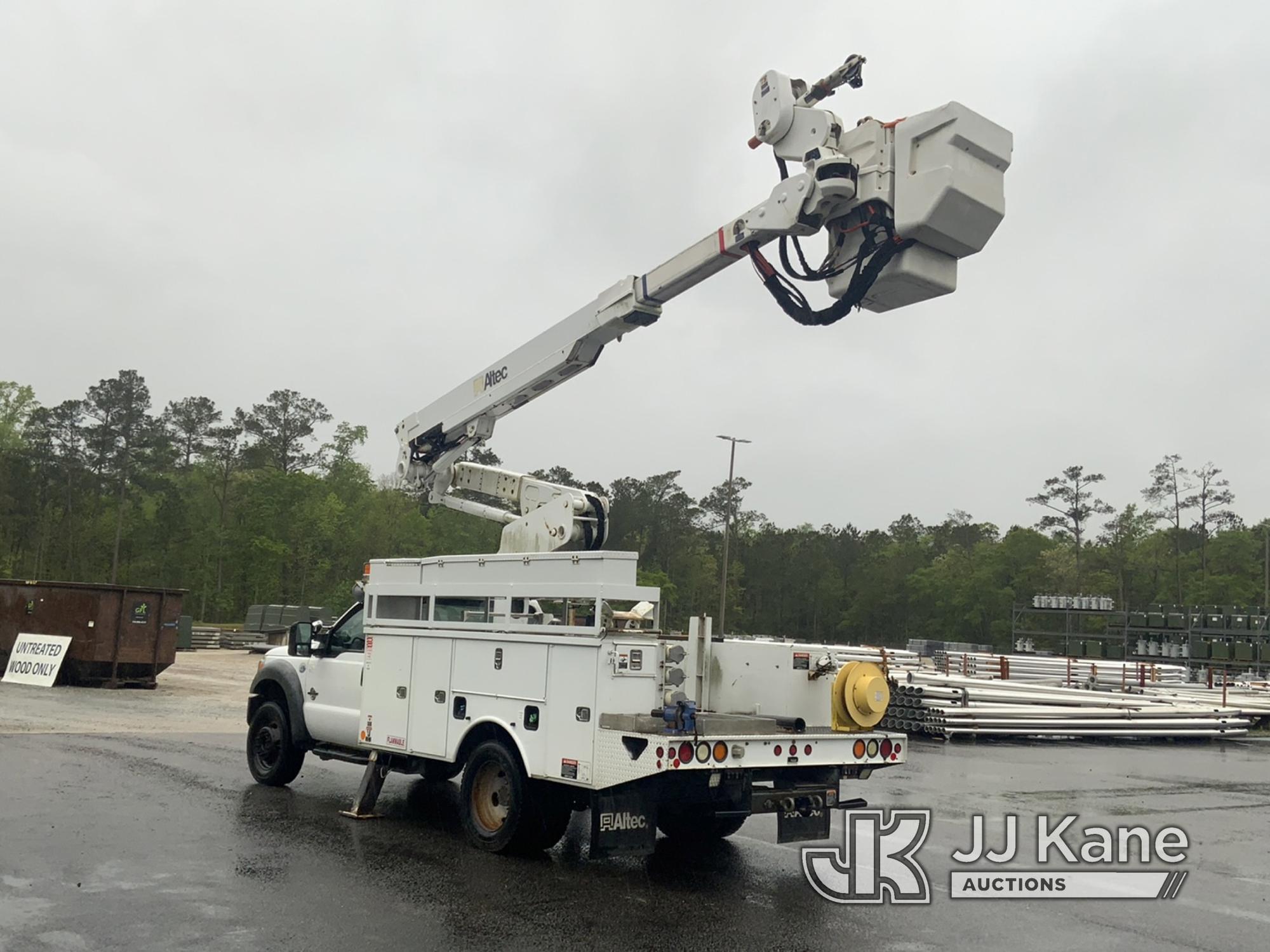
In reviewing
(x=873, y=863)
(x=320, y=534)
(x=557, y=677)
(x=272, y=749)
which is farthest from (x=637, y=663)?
(x=320, y=534)

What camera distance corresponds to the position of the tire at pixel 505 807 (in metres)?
7.56

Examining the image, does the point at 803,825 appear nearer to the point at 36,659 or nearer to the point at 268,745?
the point at 268,745

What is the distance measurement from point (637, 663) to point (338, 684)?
405cm

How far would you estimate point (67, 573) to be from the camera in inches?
2869

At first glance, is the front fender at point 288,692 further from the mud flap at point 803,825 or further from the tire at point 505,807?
the mud flap at point 803,825

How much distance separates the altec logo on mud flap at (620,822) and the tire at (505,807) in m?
0.74

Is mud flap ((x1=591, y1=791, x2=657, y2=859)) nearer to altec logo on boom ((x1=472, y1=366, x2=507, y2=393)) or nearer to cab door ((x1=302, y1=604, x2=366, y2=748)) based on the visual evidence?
cab door ((x1=302, y1=604, x2=366, y2=748))

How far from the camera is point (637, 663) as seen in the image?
7168mm

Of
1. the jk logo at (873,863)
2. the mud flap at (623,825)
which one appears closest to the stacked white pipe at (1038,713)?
the jk logo at (873,863)

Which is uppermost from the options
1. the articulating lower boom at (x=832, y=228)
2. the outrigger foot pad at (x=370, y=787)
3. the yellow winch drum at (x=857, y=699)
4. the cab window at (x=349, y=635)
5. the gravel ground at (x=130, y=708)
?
the articulating lower boom at (x=832, y=228)

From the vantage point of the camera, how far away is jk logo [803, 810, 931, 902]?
7.22 metres

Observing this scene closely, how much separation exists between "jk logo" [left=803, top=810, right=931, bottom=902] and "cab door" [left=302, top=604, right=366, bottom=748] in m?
4.16

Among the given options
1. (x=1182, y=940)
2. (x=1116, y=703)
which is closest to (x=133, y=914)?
(x=1182, y=940)

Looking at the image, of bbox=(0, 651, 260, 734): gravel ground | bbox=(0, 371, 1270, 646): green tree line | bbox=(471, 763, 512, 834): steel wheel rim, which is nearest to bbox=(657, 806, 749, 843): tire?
bbox=(471, 763, 512, 834): steel wheel rim
